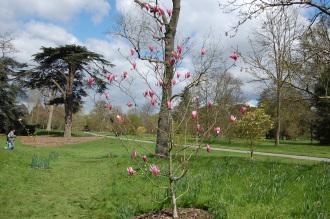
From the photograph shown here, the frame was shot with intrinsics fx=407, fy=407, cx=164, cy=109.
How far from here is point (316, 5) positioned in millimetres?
11156

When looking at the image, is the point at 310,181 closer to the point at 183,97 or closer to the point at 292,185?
the point at 292,185

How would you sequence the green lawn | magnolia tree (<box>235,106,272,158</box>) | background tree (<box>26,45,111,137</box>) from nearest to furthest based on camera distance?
the green lawn, magnolia tree (<box>235,106,272,158</box>), background tree (<box>26,45,111,137</box>)

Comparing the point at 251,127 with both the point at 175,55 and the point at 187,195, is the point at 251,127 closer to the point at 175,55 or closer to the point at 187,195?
the point at 187,195

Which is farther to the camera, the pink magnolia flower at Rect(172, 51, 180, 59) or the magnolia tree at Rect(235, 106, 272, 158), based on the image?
the magnolia tree at Rect(235, 106, 272, 158)

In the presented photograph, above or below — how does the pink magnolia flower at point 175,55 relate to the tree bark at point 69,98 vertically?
below

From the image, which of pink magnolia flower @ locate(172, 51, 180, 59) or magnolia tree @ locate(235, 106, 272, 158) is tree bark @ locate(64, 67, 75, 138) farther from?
pink magnolia flower @ locate(172, 51, 180, 59)

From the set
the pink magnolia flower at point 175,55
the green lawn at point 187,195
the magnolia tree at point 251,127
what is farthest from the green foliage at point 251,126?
the pink magnolia flower at point 175,55

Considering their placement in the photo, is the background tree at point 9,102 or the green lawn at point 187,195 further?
the background tree at point 9,102

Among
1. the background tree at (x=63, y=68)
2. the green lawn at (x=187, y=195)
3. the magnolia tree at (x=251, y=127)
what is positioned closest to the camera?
the green lawn at (x=187, y=195)

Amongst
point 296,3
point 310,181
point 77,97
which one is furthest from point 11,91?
A: point 310,181

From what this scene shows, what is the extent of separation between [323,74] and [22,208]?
33.5 ft

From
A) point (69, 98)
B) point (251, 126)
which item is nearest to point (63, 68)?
point (69, 98)

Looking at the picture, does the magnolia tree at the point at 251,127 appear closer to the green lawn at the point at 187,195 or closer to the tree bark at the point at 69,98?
the green lawn at the point at 187,195

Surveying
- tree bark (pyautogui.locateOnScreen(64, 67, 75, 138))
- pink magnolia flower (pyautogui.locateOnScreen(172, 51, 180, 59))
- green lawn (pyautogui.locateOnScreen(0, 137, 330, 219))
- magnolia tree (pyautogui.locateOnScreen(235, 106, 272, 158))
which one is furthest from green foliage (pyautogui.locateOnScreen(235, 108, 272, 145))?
tree bark (pyautogui.locateOnScreen(64, 67, 75, 138))
